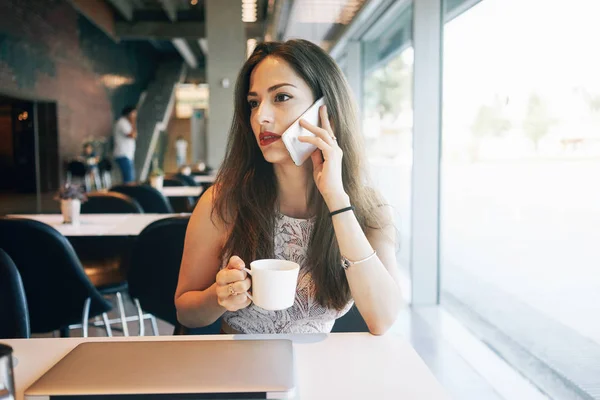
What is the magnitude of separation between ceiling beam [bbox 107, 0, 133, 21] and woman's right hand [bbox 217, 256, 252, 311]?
12039 mm

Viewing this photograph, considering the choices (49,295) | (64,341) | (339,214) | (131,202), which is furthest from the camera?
(131,202)

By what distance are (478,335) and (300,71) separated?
7.57ft

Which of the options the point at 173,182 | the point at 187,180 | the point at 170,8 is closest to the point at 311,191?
the point at 173,182

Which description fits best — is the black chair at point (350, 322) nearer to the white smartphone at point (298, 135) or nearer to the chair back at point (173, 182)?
the white smartphone at point (298, 135)

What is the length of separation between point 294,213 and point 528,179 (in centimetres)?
155

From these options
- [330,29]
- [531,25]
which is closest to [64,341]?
[531,25]

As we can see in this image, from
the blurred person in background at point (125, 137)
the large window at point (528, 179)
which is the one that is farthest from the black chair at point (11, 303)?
the blurred person in background at point (125, 137)

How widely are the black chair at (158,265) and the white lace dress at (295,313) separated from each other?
535mm

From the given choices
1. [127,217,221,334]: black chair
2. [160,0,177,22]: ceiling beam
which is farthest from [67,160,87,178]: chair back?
[127,217,221,334]: black chair

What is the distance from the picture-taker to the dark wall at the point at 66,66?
8.24 m

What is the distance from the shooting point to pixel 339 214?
117cm

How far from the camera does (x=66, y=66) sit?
10.5 m

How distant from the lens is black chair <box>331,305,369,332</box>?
1.45 meters

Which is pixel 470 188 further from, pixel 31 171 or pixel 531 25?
pixel 31 171
